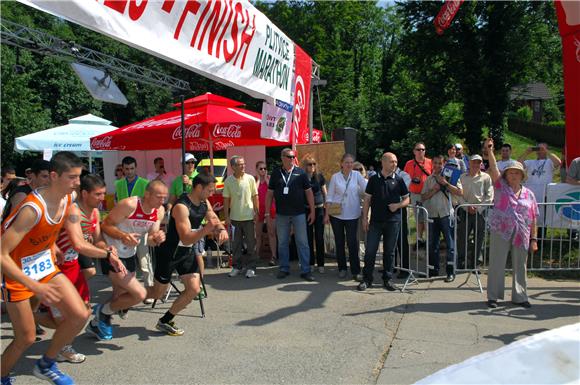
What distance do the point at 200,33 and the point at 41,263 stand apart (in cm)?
244

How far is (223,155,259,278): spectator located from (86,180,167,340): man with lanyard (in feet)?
8.73

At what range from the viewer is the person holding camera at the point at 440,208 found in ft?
24.1

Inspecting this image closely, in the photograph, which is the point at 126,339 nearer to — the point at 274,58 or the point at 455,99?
the point at 274,58

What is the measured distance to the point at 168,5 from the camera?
4137 millimetres

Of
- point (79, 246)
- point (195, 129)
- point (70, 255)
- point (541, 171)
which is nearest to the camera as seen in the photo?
point (79, 246)

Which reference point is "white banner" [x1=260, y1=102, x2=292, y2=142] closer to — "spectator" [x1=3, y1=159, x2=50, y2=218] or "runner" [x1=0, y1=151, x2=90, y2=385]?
"spectator" [x1=3, y1=159, x2=50, y2=218]

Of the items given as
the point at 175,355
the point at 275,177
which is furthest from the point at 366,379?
the point at 275,177

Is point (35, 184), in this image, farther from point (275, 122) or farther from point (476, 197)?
point (476, 197)

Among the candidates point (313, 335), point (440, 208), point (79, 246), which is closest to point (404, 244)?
point (440, 208)

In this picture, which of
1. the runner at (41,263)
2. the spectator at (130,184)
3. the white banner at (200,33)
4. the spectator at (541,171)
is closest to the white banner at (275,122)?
the white banner at (200,33)

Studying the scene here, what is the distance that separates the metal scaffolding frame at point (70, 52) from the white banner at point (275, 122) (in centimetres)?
131

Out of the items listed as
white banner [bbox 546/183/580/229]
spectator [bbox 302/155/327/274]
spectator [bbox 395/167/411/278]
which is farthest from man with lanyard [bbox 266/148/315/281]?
white banner [bbox 546/183/580/229]

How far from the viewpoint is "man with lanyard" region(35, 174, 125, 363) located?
413 cm

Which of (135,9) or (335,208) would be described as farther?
(335,208)
